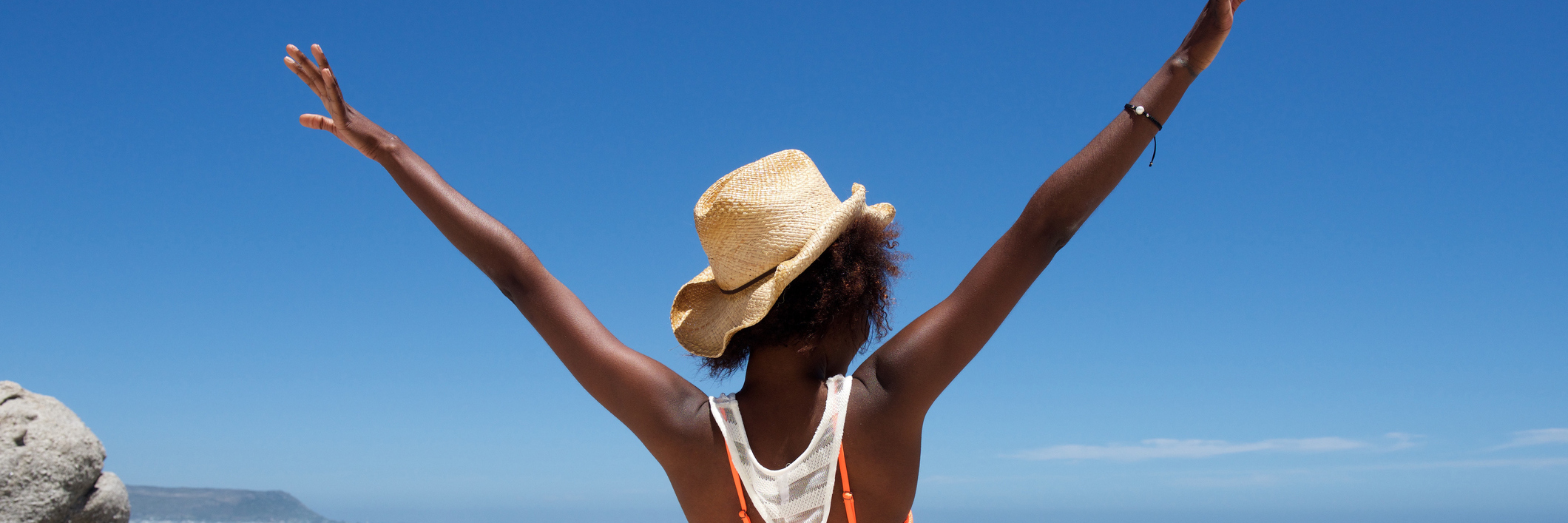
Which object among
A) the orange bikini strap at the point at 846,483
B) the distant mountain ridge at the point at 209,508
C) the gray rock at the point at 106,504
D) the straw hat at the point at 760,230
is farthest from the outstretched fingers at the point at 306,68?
the distant mountain ridge at the point at 209,508

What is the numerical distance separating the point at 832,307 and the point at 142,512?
7567 cm

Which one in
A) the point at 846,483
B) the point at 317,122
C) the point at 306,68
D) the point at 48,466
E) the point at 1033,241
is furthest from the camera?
the point at 48,466

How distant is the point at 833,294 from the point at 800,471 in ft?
1.43

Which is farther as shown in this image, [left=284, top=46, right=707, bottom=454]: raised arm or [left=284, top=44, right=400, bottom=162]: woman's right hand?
[left=284, top=44, right=400, bottom=162]: woman's right hand

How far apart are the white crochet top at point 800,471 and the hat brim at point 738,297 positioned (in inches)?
9.3

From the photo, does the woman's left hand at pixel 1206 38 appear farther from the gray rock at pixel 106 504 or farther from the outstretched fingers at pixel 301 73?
the gray rock at pixel 106 504

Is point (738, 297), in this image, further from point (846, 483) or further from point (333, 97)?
point (333, 97)

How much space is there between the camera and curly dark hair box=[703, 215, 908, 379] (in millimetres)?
2320

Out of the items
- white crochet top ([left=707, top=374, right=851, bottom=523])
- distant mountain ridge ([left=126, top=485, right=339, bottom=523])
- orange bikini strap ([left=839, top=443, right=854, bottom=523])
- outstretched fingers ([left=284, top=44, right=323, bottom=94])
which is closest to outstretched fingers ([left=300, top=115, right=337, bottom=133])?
outstretched fingers ([left=284, top=44, right=323, bottom=94])

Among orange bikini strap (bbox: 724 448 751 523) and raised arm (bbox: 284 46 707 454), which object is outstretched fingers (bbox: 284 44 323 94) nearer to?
raised arm (bbox: 284 46 707 454)

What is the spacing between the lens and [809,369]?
2.35 metres

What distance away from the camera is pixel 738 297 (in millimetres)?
2457

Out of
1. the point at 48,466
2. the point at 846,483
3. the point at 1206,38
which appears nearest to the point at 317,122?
the point at 846,483

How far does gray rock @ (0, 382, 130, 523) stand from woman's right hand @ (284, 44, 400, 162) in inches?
227
